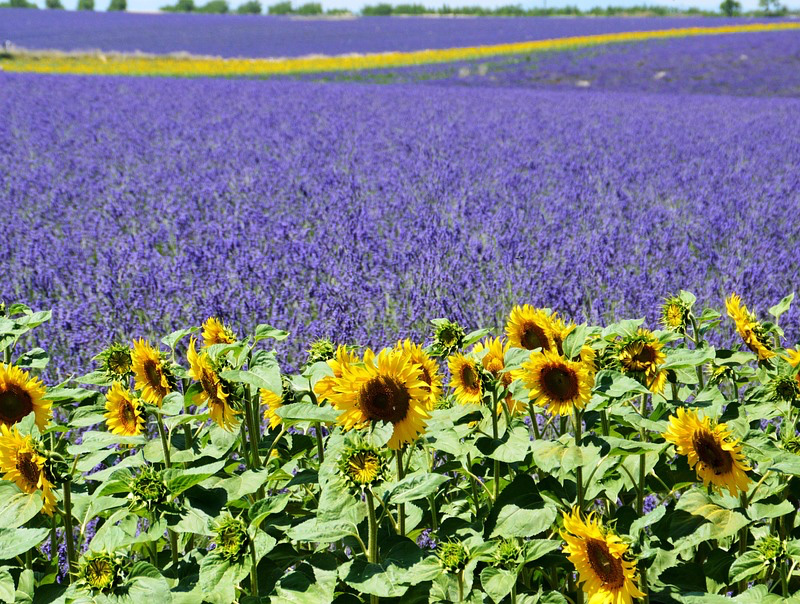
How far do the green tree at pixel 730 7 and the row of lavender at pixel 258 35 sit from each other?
15.5 meters

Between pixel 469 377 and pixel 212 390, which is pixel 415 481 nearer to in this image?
pixel 469 377

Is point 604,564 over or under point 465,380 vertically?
under

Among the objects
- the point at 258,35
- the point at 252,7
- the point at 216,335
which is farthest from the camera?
the point at 252,7

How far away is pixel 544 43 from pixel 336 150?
28483 mm

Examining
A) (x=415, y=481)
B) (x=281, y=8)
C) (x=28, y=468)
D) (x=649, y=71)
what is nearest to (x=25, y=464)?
(x=28, y=468)

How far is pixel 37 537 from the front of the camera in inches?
38.8

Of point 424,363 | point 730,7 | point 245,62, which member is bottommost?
point 424,363

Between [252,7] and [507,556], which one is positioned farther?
[252,7]

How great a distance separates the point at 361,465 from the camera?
0.99 meters

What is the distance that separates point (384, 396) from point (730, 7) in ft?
219

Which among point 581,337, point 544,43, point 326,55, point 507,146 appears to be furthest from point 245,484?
point 544,43

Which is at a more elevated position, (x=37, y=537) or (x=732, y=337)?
(x=37, y=537)

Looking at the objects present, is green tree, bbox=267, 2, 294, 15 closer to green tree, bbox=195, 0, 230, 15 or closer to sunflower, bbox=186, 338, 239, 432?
green tree, bbox=195, 0, 230, 15

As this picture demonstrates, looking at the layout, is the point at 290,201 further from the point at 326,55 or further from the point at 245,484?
the point at 326,55
